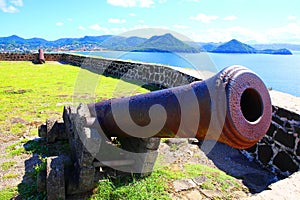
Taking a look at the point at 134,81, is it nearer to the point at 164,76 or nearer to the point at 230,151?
the point at 164,76

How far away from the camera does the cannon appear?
6.63 ft

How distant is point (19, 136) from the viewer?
221 inches

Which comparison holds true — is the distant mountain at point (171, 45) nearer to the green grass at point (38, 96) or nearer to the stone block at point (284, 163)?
the green grass at point (38, 96)

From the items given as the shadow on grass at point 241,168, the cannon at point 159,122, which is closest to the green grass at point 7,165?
the cannon at point 159,122

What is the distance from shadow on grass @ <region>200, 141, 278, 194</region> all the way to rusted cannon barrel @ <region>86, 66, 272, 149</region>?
2.05m

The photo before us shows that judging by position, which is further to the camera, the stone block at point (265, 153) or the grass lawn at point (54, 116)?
the stone block at point (265, 153)

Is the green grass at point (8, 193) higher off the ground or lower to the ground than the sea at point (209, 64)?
lower

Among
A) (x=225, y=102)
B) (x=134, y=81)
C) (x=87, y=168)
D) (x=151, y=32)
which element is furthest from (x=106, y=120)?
(x=134, y=81)

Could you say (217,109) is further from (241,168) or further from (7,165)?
(7,165)

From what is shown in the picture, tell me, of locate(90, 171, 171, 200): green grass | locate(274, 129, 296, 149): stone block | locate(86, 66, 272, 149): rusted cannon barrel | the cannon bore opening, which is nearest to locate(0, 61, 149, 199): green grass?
locate(90, 171, 171, 200): green grass

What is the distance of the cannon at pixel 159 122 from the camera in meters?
2.02

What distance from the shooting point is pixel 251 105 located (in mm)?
2250

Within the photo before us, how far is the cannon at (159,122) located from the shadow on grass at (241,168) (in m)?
1.49

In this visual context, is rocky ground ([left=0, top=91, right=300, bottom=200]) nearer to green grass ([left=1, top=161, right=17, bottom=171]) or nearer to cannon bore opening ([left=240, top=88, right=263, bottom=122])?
green grass ([left=1, top=161, right=17, bottom=171])
